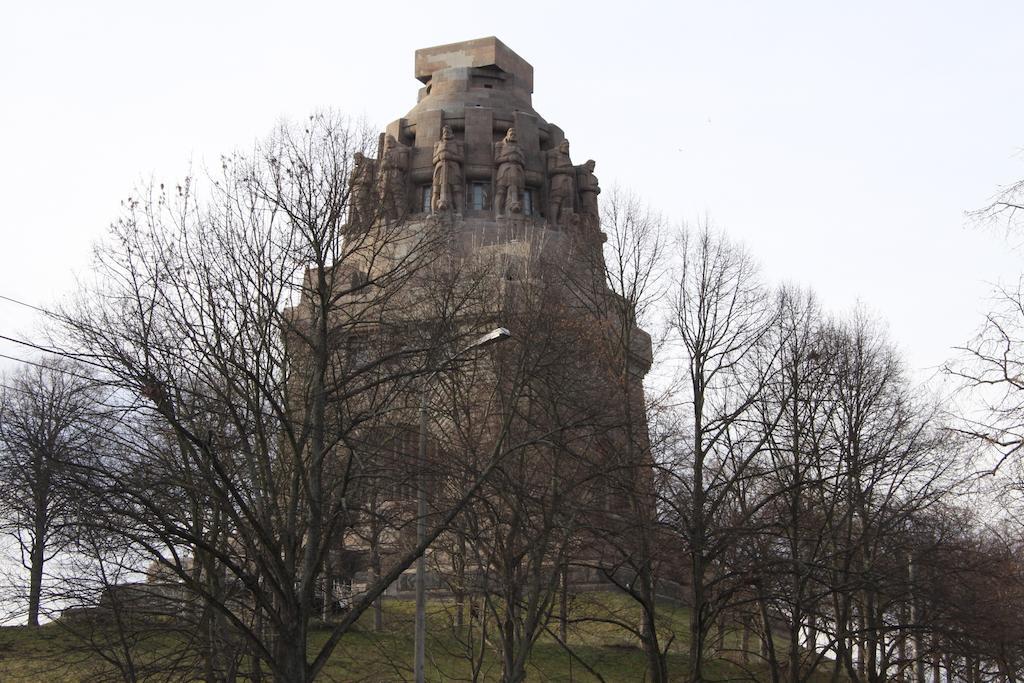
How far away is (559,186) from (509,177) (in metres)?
3.02

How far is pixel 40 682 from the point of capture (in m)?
23.9

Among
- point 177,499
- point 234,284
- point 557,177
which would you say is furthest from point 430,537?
point 557,177

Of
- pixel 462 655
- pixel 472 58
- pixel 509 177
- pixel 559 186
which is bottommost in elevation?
pixel 462 655

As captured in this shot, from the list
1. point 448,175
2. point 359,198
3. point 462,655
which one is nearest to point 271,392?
point 359,198

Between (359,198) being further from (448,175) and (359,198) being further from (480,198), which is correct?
(480,198)

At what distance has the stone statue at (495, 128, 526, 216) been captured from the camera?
1980 inches

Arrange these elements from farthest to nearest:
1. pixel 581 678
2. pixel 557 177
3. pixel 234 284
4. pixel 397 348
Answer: pixel 557 177 → pixel 581 678 → pixel 397 348 → pixel 234 284

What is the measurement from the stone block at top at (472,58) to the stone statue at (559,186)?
5511 millimetres

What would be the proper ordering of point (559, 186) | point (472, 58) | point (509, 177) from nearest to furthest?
point (509, 177) < point (559, 186) < point (472, 58)

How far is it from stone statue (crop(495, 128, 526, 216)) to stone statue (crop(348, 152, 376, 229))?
32.2m

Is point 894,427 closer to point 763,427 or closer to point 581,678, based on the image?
point 763,427

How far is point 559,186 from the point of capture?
5275cm

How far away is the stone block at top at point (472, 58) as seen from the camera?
2192 inches

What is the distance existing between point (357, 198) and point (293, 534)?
4.96 m
